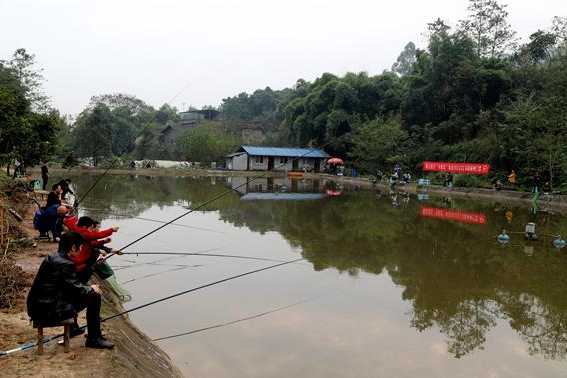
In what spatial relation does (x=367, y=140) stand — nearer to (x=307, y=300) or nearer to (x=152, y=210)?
(x=152, y=210)

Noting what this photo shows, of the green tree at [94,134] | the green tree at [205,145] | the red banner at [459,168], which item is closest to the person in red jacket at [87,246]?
the red banner at [459,168]

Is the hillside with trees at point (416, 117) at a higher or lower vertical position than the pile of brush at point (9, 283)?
higher

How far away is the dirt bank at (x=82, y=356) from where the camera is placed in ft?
12.8

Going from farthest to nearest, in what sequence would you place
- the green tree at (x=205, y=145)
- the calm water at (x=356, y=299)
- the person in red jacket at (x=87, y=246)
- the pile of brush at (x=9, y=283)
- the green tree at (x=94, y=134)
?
the green tree at (x=205, y=145)
the green tree at (x=94, y=134)
the calm water at (x=356, y=299)
the pile of brush at (x=9, y=283)
the person in red jacket at (x=87, y=246)

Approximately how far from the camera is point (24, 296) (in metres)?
5.71

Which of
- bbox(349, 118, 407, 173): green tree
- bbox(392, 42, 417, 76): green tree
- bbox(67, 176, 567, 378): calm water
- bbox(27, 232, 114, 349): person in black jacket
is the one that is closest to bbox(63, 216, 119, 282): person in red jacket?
bbox(27, 232, 114, 349): person in black jacket

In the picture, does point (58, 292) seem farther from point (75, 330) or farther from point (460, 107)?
point (460, 107)

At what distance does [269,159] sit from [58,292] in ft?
156

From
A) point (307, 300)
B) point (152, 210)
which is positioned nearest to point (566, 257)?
point (307, 300)

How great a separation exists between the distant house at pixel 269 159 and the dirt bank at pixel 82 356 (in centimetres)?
4446

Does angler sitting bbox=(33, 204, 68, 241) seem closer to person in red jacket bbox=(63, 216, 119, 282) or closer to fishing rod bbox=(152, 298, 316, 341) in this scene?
fishing rod bbox=(152, 298, 316, 341)

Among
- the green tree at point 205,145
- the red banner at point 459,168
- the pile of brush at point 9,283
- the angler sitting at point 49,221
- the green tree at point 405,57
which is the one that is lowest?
the pile of brush at point 9,283

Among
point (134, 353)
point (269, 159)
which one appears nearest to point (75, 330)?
point (134, 353)

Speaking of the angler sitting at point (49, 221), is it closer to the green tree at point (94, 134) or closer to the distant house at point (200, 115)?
the green tree at point (94, 134)
